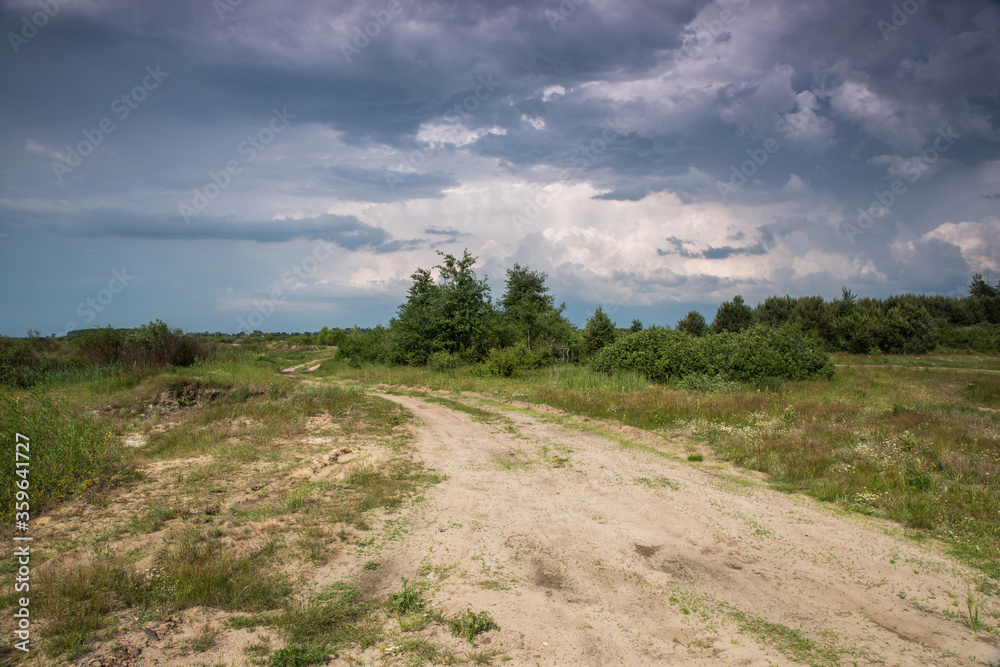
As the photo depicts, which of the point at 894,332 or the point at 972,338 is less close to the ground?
the point at 894,332

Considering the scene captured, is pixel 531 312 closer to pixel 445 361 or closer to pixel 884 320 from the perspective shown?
pixel 445 361

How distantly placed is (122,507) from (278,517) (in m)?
2.07

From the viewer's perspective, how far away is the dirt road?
3.69m

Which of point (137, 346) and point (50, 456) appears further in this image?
point (137, 346)

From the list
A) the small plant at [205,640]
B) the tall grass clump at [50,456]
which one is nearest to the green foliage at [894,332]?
the small plant at [205,640]

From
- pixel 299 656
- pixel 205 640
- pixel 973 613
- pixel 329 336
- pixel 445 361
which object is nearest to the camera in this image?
pixel 299 656

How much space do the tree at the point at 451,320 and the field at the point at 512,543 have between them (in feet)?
59.6

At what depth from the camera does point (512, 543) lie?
17.8 feet

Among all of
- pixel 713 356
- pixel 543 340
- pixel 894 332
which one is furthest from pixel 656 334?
pixel 894 332

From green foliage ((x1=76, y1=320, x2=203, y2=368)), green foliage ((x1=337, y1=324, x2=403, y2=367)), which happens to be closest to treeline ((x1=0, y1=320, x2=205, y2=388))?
green foliage ((x1=76, y1=320, x2=203, y2=368))

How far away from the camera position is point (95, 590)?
3.97m

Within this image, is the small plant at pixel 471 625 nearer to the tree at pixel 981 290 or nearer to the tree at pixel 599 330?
the tree at pixel 599 330

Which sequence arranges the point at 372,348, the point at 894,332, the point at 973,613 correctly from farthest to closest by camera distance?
the point at 894,332 → the point at 372,348 → the point at 973,613

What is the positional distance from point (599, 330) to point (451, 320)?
34.1ft
